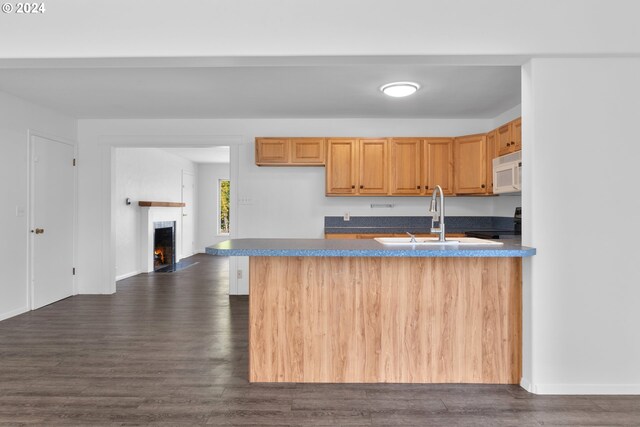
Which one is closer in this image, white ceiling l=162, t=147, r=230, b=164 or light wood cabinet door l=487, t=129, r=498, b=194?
light wood cabinet door l=487, t=129, r=498, b=194

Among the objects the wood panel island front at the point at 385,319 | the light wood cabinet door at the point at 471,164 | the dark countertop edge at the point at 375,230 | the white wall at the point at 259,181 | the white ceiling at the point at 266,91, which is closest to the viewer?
the wood panel island front at the point at 385,319

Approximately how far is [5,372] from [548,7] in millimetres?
4295

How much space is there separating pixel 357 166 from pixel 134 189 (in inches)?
167

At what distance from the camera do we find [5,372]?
279cm

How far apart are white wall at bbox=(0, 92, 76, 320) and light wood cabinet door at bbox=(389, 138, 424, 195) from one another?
424 cm

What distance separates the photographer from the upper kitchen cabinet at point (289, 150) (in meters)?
5.08

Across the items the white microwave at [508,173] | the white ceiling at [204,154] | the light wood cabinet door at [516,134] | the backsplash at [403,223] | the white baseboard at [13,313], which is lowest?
the white baseboard at [13,313]

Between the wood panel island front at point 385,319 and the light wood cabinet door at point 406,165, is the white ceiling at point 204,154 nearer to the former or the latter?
the light wood cabinet door at point 406,165

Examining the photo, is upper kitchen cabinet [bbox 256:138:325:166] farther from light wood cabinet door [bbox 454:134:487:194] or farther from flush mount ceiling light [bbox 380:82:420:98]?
light wood cabinet door [bbox 454:134:487:194]

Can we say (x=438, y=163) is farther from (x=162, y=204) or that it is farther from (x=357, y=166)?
(x=162, y=204)

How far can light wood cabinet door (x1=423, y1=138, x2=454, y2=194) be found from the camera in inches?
197

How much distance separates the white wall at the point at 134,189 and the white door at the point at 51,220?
108 centimetres

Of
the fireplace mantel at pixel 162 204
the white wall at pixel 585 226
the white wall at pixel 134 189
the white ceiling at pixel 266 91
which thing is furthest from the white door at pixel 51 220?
the white wall at pixel 585 226

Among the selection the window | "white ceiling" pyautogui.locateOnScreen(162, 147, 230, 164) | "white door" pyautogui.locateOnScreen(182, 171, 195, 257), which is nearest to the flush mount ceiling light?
"white ceiling" pyautogui.locateOnScreen(162, 147, 230, 164)
